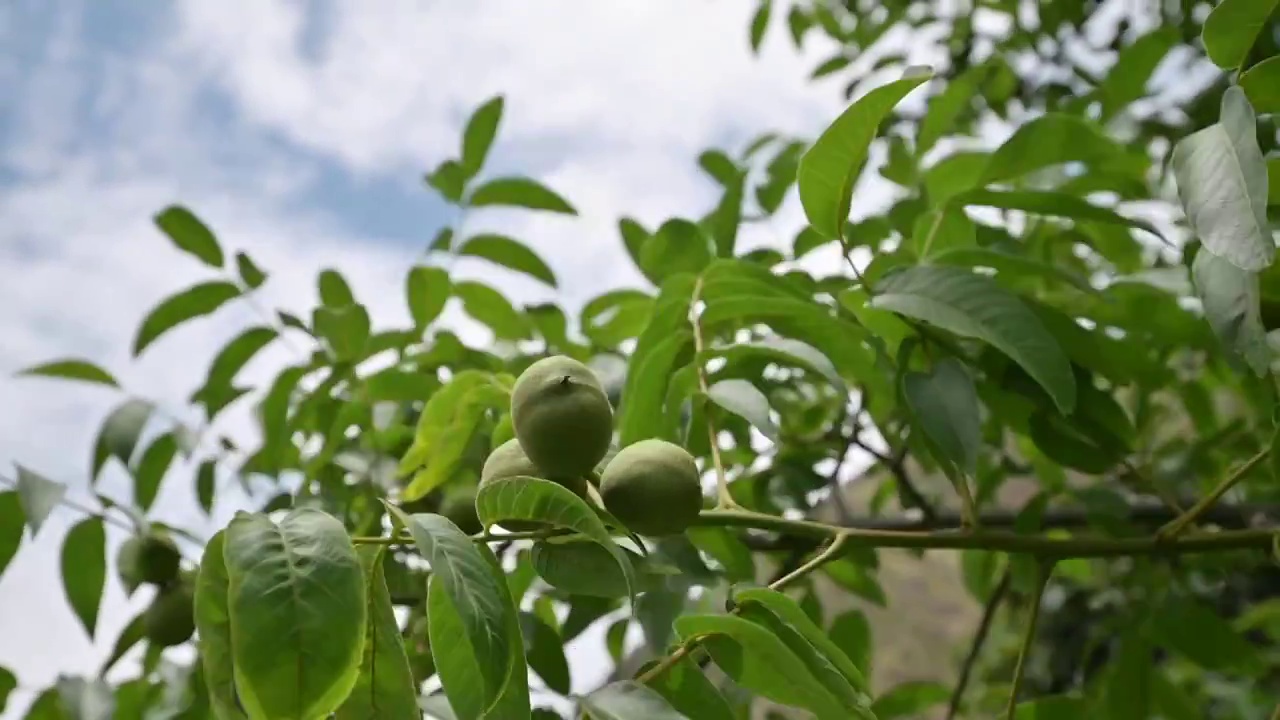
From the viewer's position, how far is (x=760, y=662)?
0.85m

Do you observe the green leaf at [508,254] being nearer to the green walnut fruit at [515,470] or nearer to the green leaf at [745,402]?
the green leaf at [745,402]

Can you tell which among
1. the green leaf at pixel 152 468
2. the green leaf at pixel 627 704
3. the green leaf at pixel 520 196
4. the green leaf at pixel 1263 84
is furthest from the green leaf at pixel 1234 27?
the green leaf at pixel 152 468

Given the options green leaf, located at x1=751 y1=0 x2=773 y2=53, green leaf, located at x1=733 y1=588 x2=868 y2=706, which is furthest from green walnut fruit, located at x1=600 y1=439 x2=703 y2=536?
green leaf, located at x1=751 y1=0 x2=773 y2=53

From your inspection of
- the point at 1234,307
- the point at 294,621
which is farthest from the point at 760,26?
the point at 294,621

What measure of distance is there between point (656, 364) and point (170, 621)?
2.48ft

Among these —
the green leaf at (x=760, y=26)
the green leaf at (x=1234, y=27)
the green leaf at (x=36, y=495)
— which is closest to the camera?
the green leaf at (x=1234, y=27)

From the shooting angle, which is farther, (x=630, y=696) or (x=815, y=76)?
(x=815, y=76)

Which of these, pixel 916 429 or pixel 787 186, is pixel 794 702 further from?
pixel 787 186

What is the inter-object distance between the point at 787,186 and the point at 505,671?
54.0 inches

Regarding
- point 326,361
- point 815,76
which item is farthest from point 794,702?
point 815,76

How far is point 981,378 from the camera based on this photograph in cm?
138

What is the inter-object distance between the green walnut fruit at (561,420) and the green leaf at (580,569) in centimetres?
8

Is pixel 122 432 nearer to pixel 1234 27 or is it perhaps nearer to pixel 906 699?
pixel 906 699

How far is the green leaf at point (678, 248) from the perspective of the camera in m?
1.48
